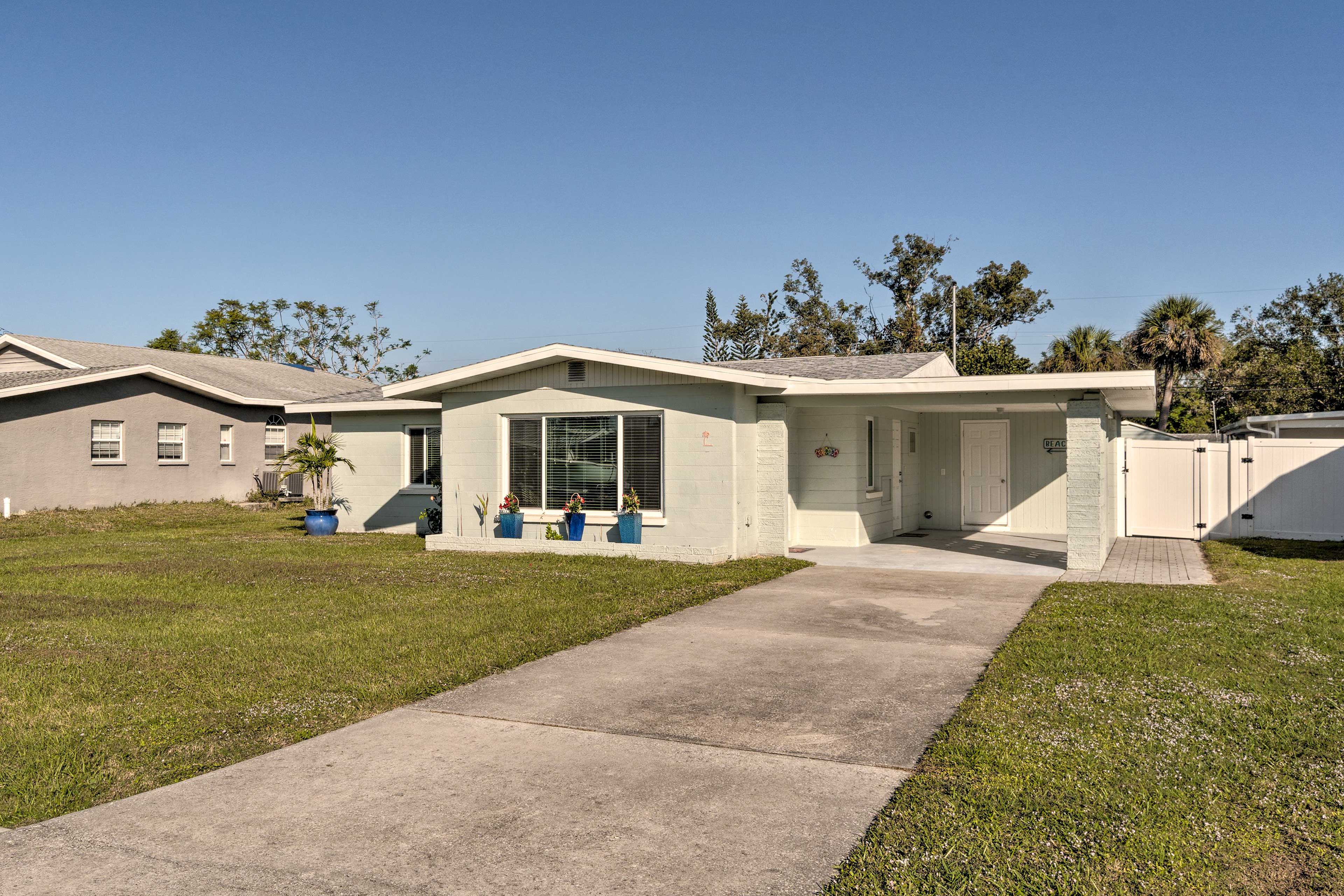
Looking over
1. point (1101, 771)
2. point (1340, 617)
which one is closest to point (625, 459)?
point (1340, 617)

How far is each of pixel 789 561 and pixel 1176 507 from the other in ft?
24.9

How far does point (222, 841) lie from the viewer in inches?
157

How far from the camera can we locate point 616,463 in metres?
14.2

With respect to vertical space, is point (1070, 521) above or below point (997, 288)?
below

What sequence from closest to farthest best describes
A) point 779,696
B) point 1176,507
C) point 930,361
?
1. point 779,696
2. point 1176,507
3. point 930,361

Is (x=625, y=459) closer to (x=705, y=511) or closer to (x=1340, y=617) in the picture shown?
(x=705, y=511)

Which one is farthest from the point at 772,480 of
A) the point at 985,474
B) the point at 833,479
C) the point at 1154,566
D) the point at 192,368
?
the point at 192,368

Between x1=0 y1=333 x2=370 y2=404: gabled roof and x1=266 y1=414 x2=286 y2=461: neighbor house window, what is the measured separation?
2.60ft

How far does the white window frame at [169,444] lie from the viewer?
78.8 ft

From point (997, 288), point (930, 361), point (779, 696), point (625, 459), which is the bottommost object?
point (779, 696)

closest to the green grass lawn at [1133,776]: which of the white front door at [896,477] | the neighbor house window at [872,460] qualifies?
the neighbor house window at [872,460]

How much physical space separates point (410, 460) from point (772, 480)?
7.77m

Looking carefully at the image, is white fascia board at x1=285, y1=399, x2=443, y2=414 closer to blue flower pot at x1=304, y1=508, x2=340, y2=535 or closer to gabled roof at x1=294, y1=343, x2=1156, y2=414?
gabled roof at x1=294, y1=343, x2=1156, y2=414

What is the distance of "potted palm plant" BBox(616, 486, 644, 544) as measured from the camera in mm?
13852
